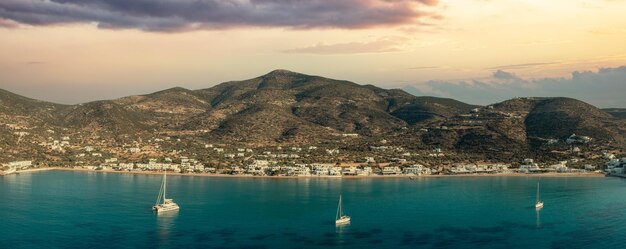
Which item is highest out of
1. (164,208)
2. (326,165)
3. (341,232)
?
(326,165)

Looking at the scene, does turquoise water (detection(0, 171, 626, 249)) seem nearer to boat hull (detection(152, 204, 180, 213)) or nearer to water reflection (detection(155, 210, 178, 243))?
water reflection (detection(155, 210, 178, 243))

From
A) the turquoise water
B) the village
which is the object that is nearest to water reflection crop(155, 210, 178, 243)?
the turquoise water

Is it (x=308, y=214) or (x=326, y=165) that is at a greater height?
(x=326, y=165)

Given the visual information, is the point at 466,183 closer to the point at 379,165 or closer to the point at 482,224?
the point at 379,165

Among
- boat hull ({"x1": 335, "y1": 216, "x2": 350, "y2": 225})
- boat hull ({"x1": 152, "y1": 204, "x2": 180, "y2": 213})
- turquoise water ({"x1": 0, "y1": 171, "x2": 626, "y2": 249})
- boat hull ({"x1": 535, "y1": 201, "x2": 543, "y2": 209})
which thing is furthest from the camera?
boat hull ({"x1": 535, "y1": 201, "x2": 543, "y2": 209})

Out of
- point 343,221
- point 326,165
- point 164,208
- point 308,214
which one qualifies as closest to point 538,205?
point 343,221

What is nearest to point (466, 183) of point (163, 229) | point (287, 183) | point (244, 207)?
point (287, 183)

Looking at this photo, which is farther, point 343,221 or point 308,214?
point 308,214

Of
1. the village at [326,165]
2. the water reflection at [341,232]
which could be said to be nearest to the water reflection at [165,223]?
the water reflection at [341,232]

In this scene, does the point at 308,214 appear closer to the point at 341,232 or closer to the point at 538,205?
the point at 341,232
